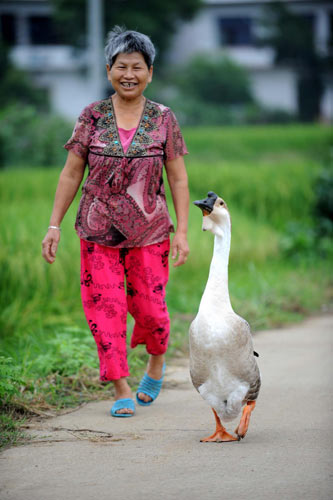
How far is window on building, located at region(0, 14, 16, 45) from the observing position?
84.3ft

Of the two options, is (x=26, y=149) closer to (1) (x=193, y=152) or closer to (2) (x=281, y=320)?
(1) (x=193, y=152)

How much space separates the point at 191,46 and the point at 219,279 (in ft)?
75.9

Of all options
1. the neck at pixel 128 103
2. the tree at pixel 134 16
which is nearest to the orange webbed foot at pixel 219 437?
the neck at pixel 128 103

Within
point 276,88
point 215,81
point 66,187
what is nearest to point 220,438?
point 66,187

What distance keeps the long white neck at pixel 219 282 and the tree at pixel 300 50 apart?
67.7 ft

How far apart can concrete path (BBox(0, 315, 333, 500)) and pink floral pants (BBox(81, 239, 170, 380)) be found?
341 millimetres

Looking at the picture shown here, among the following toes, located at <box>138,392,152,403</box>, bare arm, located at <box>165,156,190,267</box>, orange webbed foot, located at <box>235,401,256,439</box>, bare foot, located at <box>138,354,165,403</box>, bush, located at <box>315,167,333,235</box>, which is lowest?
bush, located at <box>315,167,333,235</box>

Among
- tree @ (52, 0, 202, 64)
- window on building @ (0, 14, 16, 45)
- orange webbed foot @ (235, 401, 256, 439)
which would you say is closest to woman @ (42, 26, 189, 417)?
orange webbed foot @ (235, 401, 256, 439)

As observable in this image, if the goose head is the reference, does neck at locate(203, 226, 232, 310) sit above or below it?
below

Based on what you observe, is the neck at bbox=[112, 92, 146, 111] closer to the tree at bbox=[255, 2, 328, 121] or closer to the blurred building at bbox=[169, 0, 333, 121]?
the tree at bbox=[255, 2, 328, 121]

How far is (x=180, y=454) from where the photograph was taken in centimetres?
318

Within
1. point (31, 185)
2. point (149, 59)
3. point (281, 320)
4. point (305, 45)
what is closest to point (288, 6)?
point (305, 45)

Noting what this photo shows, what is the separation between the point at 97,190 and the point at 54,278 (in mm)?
2606

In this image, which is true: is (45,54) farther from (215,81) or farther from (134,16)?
(215,81)
